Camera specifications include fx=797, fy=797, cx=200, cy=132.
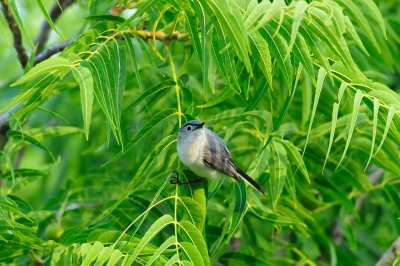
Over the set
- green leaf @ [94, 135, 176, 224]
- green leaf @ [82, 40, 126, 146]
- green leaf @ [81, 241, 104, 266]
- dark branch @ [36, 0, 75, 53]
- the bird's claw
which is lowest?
the bird's claw

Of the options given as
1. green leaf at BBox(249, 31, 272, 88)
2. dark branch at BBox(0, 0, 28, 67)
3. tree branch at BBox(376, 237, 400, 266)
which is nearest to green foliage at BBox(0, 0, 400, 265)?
green leaf at BBox(249, 31, 272, 88)

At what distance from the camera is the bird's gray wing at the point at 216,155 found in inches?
183

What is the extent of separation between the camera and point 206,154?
474 cm

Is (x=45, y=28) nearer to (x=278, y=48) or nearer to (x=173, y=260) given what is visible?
(x=278, y=48)

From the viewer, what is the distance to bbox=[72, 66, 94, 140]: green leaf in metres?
3.34

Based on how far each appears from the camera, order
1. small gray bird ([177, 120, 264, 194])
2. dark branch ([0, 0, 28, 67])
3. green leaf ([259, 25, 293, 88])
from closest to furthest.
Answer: green leaf ([259, 25, 293, 88])
small gray bird ([177, 120, 264, 194])
dark branch ([0, 0, 28, 67])

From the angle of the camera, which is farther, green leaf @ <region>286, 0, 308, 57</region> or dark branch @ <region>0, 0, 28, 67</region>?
dark branch @ <region>0, 0, 28, 67</region>

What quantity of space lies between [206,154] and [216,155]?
2.4 inches

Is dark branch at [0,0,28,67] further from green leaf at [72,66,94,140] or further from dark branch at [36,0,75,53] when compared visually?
green leaf at [72,66,94,140]

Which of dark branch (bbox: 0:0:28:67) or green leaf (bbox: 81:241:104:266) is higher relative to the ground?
dark branch (bbox: 0:0:28:67)

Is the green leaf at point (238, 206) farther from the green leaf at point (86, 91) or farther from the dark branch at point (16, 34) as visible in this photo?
the dark branch at point (16, 34)

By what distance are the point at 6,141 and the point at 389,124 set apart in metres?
2.76

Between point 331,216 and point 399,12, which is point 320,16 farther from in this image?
point 399,12

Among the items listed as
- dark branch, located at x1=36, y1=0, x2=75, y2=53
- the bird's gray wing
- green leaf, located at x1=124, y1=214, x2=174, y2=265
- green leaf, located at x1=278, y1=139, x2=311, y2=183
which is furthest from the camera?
dark branch, located at x1=36, y1=0, x2=75, y2=53
